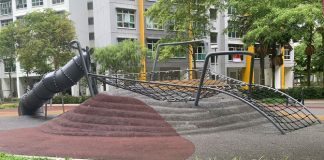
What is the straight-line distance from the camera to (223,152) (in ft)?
21.0

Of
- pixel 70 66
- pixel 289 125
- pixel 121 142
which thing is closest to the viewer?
pixel 121 142

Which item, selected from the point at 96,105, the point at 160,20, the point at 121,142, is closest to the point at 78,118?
the point at 96,105

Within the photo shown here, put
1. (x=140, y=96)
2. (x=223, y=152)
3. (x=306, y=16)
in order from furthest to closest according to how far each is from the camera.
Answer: (x=306, y=16) < (x=140, y=96) < (x=223, y=152)

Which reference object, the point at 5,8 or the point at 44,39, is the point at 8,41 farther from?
the point at 5,8

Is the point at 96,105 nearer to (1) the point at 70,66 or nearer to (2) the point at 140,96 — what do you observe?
(2) the point at 140,96

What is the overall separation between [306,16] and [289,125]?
10.4 metres

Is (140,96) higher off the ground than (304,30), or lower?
lower

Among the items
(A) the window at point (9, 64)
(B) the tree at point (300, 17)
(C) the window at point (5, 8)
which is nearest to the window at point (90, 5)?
(A) the window at point (9, 64)

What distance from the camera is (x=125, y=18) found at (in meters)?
37.8

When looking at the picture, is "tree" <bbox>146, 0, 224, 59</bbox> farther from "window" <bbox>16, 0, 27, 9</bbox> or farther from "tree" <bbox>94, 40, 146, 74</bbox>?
"window" <bbox>16, 0, 27, 9</bbox>

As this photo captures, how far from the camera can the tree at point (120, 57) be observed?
1224 inches

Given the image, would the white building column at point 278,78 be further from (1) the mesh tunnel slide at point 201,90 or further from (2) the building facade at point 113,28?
(1) the mesh tunnel slide at point 201,90

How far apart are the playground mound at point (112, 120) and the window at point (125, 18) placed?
28273 millimetres

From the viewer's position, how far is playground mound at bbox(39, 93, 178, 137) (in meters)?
8.51
